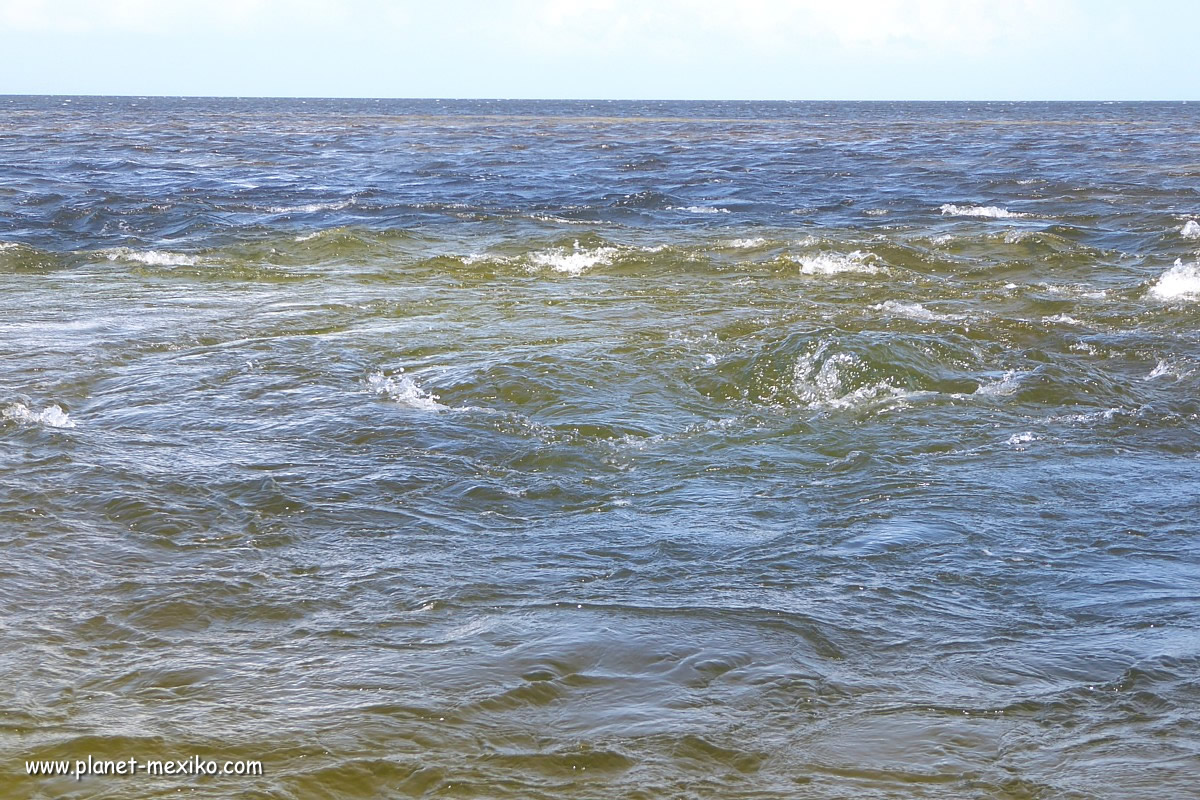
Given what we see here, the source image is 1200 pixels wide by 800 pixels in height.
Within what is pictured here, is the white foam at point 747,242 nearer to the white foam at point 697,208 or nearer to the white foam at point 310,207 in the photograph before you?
the white foam at point 697,208

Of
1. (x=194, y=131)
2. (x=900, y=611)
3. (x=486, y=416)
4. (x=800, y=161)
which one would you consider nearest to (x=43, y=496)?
(x=486, y=416)

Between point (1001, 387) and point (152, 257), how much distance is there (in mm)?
10424

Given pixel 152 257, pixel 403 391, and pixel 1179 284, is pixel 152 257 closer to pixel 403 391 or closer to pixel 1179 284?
pixel 403 391

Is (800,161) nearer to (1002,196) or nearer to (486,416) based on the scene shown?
(1002,196)

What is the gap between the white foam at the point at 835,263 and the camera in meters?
13.2

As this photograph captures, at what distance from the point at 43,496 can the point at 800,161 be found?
2772cm

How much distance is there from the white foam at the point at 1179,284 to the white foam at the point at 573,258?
19.8 feet

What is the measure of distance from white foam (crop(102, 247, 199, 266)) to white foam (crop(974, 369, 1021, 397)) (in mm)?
9674

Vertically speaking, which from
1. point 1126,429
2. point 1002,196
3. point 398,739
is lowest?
point 398,739

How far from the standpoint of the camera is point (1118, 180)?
23938mm

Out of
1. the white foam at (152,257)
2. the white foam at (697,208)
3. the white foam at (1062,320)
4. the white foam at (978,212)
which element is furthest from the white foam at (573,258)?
the white foam at (978,212)

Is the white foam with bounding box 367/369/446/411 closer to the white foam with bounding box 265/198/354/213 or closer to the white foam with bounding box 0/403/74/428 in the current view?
the white foam with bounding box 0/403/74/428

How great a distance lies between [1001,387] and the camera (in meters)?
7.88

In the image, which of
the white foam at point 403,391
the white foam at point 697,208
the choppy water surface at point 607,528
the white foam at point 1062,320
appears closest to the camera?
the choppy water surface at point 607,528
